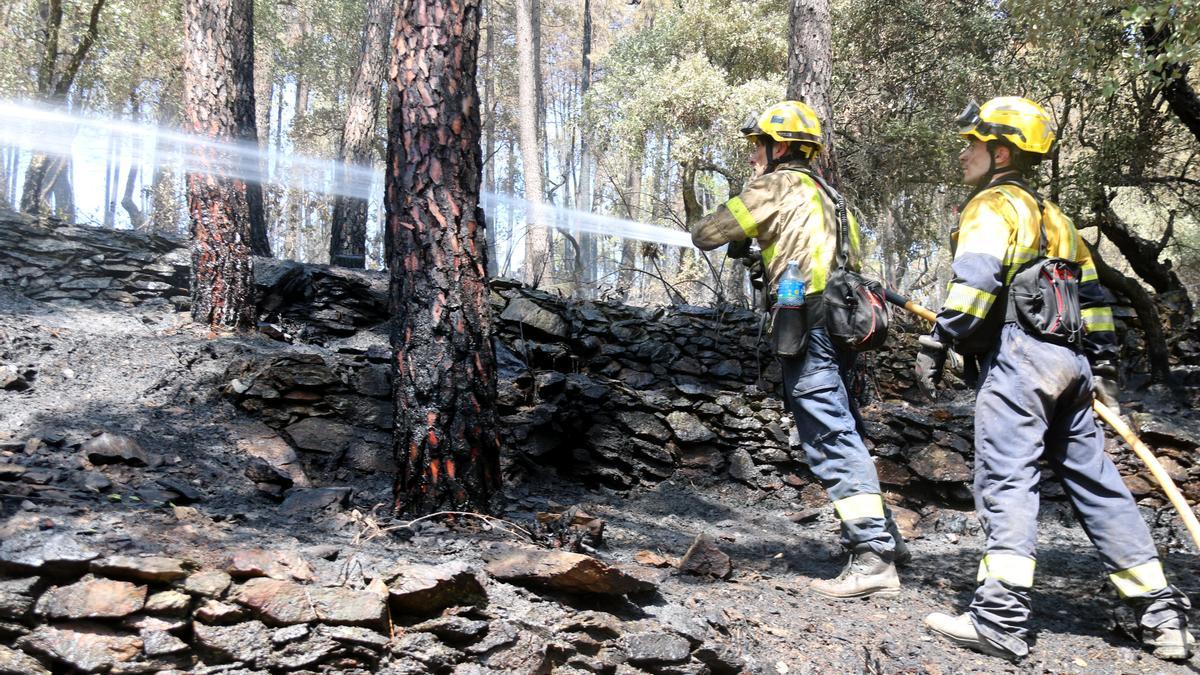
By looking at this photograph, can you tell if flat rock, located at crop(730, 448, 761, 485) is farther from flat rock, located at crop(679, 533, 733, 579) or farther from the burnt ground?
flat rock, located at crop(679, 533, 733, 579)

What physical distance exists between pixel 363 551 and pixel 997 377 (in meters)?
2.50

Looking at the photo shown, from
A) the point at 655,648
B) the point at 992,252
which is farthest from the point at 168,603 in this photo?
the point at 992,252

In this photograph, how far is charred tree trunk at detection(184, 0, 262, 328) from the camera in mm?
6438

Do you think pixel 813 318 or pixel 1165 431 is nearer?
pixel 813 318

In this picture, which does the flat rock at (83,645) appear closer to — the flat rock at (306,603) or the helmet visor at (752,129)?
the flat rock at (306,603)

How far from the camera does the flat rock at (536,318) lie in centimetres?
754

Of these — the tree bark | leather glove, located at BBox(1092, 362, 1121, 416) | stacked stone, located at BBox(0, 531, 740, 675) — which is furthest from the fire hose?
the tree bark

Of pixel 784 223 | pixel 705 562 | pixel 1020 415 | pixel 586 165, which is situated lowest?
pixel 705 562

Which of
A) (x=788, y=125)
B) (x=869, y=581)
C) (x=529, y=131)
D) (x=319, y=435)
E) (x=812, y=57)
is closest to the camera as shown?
(x=869, y=581)

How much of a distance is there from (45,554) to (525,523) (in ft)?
5.90

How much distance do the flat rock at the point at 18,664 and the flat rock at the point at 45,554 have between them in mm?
222

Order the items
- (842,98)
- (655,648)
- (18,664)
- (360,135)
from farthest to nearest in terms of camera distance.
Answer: (842,98)
(360,135)
(655,648)
(18,664)

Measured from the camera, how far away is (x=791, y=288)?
12.5 feet

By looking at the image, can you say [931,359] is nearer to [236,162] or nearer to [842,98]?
[236,162]
